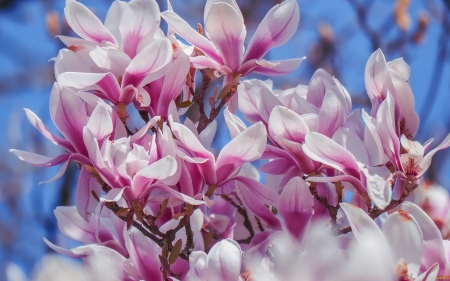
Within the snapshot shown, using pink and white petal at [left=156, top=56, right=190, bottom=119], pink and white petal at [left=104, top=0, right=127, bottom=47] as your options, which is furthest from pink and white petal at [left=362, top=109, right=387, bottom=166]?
pink and white petal at [left=104, top=0, right=127, bottom=47]

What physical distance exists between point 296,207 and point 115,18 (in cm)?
32

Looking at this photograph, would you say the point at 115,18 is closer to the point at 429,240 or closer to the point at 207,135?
the point at 207,135

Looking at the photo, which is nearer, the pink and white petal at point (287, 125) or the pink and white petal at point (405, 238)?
the pink and white petal at point (405, 238)

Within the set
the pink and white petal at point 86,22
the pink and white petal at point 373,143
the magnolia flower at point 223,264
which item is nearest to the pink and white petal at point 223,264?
the magnolia flower at point 223,264

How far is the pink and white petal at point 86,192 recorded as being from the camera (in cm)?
68

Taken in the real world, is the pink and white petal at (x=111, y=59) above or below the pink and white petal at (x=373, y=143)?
above

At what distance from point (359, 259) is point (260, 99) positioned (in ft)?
1.02

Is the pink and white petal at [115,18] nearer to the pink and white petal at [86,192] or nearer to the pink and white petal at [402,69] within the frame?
the pink and white petal at [86,192]

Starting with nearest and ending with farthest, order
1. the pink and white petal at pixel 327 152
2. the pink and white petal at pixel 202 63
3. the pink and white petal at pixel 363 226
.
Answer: the pink and white petal at pixel 363 226 → the pink and white petal at pixel 327 152 → the pink and white petal at pixel 202 63

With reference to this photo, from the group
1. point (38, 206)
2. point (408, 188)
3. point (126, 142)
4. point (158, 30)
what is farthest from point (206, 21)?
point (38, 206)

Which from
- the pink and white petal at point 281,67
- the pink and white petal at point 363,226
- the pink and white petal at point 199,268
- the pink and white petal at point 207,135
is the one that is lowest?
the pink and white petal at point 199,268

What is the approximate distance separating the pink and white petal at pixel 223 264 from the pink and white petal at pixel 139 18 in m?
0.29

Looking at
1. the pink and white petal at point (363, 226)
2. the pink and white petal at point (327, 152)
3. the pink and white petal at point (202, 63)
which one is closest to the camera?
the pink and white petal at point (363, 226)

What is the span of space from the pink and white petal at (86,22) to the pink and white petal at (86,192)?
0.50 feet
